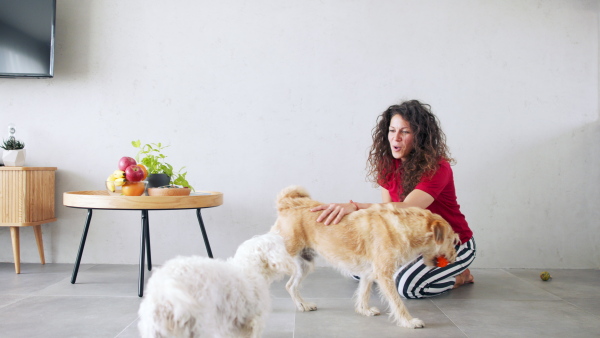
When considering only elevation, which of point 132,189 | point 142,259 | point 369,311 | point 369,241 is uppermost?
point 132,189

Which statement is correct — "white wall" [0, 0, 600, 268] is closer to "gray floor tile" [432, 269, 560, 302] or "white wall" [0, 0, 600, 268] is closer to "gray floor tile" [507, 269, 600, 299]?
"gray floor tile" [507, 269, 600, 299]

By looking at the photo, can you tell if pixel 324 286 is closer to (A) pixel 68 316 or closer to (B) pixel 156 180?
(B) pixel 156 180

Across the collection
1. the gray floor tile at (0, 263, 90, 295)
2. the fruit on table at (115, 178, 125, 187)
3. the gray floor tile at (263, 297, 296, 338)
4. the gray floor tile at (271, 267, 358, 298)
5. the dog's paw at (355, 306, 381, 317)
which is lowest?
the gray floor tile at (0, 263, 90, 295)

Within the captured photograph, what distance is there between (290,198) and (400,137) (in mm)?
769

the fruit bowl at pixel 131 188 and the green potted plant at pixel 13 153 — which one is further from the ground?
the green potted plant at pixel 13 153

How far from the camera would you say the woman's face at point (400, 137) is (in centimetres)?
281

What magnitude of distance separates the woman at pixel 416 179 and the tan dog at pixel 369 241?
0.32 feet

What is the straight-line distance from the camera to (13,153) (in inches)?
149

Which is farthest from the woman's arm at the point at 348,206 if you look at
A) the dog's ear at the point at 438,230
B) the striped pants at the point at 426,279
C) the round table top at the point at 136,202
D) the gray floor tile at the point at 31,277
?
the gray floor tile at the point at 31,277

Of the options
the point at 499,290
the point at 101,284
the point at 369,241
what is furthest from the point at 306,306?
the point at 101,284

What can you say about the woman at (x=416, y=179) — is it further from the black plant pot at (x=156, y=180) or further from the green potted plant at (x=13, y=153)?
the green potted plant at (x=13, y=153)

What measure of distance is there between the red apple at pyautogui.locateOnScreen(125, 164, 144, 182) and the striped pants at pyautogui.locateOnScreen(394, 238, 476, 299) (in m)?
1.75

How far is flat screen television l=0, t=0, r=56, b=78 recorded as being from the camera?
12.7 feet

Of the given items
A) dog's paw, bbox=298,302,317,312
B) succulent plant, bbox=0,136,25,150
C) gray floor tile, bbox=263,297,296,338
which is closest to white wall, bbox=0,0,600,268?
succulent plant, bbox=0,136,25,150
